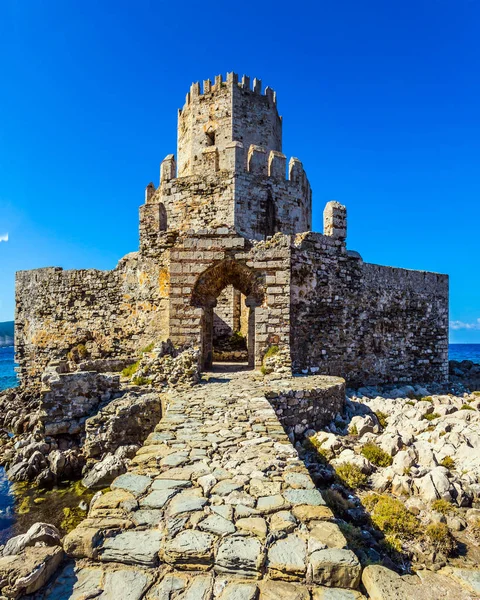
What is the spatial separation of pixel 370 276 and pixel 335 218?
245 centimetres

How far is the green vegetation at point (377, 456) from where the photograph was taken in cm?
603

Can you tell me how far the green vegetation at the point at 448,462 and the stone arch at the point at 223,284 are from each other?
5115mm

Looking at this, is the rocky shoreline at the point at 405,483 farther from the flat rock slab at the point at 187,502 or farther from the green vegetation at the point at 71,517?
the green vegetation at the point at 71,517

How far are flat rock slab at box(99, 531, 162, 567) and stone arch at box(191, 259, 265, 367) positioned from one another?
292 inches

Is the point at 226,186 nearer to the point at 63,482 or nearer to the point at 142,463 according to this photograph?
the point at 63,482

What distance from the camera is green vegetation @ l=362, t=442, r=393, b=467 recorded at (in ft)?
19.8

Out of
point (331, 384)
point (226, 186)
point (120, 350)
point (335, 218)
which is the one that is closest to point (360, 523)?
point (331, 384)

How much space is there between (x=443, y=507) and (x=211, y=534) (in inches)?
132

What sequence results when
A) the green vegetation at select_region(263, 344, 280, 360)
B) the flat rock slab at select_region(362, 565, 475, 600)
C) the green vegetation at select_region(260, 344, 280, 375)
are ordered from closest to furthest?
the flat rock slab at select_region(362, 565, 475, 600) → the green vegetation at select_region(260, 344, 280, 375) → the green vegetation at select_region(263, 344, 280, 360)

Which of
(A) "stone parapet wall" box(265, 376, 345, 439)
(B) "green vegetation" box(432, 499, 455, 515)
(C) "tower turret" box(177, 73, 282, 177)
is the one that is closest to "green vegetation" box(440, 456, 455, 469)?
(B) "green vegetation" box(432, 499, 455, 515)

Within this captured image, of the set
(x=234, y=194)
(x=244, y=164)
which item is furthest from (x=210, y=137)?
(x=234, y=194)

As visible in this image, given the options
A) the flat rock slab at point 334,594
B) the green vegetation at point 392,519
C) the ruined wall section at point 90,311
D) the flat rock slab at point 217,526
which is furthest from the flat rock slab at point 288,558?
the ruined wall section at point 90,311

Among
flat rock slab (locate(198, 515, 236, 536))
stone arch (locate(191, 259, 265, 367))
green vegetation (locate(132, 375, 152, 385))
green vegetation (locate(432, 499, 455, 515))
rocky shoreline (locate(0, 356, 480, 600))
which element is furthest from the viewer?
stone arch (locate(191, 259, 265, 367))

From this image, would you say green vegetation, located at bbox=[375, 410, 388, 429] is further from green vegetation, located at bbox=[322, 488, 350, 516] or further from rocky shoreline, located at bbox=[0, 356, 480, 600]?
green vegetation, located at bbox=[322, 488, 350, 516]
